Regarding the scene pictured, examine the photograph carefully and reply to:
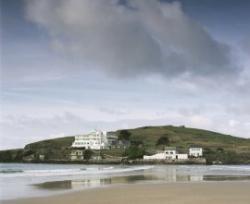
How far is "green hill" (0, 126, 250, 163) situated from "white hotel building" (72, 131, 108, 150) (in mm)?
3889

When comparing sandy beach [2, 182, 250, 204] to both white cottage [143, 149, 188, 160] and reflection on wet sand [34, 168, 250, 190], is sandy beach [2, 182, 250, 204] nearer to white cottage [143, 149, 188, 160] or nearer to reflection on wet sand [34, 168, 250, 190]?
→ reflection on wet sand [34, 168, 250, 190]

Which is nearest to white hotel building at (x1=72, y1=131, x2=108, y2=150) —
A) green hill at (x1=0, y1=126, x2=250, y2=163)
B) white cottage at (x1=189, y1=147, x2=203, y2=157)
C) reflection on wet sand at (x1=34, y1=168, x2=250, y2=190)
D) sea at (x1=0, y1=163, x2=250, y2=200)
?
green hill at (x1=0, y1=126, x2=250, y2=163)

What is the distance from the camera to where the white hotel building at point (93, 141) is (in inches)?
5584

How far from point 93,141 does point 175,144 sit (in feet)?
83.7

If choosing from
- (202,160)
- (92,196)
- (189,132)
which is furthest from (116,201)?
(189,132)

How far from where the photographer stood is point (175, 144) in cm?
14950

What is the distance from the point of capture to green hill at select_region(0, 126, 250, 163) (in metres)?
130

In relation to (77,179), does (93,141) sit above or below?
above

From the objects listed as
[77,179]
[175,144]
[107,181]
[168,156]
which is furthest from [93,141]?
[107,181]

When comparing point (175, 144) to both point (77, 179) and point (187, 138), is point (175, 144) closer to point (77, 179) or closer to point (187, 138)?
point (187, 138)

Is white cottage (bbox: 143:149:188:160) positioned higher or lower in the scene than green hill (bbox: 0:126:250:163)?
lower

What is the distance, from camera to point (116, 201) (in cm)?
1880

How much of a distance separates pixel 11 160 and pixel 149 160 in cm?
4320

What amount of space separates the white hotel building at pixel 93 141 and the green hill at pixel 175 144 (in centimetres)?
389
